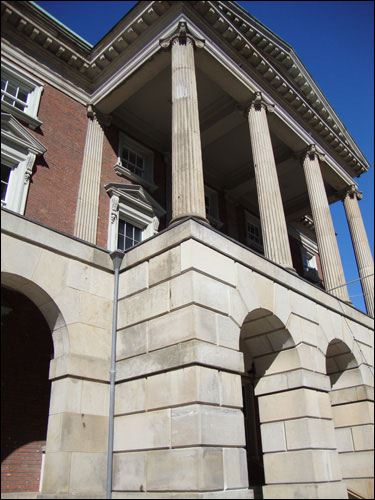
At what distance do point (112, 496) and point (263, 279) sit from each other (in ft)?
20.2

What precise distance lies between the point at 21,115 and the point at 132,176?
14.7 ft

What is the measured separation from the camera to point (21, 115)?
13.9m

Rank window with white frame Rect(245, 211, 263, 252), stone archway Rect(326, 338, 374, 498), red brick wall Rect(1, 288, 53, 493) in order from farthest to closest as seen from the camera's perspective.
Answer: window with white frame Rect(245, 211, 263, 252)
stone archway Rect(326, 338, 374, 498)
red brick wall Rect(1, 288, 53, 493)

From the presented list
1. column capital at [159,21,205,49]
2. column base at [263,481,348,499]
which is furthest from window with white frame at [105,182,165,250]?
column base at [263,481,348,499]

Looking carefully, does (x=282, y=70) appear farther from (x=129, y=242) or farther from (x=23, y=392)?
(x=23, y=392)

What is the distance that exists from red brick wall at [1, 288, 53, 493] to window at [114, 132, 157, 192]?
683 cm

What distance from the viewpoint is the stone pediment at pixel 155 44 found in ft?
47.9

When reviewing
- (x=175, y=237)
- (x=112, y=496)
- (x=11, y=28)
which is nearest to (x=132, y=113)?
(x=11, y=28)

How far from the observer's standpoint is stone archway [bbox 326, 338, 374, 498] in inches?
519

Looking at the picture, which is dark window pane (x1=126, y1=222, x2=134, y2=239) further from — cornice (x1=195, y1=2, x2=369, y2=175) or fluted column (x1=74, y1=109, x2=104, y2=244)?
cornice (x1=195, y1=2, x2=369, y2=175)

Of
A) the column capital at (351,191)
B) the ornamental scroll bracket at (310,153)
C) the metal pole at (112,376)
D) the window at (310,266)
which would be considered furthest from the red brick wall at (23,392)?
the window at (310,266)

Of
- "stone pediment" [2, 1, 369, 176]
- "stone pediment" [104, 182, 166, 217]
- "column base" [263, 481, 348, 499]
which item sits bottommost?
"column base" [263, 481, 348, 499]

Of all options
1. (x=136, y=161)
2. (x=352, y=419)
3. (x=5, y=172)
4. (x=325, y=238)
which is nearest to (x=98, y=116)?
(x=136, y=161)

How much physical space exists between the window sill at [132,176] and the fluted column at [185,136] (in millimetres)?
4410
